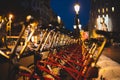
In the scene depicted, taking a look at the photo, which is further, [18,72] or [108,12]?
[108,12]

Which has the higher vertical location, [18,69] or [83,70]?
[18,69]

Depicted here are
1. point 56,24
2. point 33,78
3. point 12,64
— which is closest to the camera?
point 12,64

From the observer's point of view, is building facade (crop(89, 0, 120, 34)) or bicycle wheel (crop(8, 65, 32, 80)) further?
building facade (crop(89, 0, 120, 34))

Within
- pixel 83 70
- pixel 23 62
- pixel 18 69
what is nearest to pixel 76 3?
pixel 23 62

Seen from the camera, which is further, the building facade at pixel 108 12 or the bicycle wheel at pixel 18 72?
the building facade at pixel 108 12

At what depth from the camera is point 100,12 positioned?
5413 inches

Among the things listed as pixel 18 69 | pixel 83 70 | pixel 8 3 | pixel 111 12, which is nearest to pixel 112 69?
pixel 83 70

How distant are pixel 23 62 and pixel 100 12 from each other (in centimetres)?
13075

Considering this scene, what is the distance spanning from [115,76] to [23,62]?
3960 millimetres

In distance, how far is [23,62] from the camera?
32.4 ft

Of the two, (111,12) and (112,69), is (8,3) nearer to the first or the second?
(112,69)

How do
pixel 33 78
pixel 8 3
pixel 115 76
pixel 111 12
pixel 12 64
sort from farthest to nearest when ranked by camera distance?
pixel 111 12 → pixel 8 3 → pixel 115 76 → pixel 33 78 → pixel 12 64

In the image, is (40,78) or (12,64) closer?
(12,64)

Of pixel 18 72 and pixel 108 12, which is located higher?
pixel 18 72
